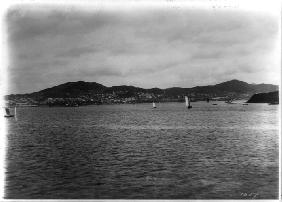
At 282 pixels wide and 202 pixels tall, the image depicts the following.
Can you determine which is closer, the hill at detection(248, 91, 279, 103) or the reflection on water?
the reflection on water

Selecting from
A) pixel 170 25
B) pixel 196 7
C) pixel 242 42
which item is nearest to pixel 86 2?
pixel 196 7

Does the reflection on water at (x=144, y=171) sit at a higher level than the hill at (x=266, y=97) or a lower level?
lower

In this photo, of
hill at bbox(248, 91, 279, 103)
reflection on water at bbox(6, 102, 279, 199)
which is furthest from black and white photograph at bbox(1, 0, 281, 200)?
hill at bbox(248, 91, 279, 103)

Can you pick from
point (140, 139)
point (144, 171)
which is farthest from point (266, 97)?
point (144, 171)

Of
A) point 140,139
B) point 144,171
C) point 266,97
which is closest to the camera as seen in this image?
point 144,171

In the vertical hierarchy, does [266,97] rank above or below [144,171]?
above

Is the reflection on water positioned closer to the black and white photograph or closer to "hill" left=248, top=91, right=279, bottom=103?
the black and white photograph

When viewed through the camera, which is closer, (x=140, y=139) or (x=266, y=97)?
(x=140, y=139)

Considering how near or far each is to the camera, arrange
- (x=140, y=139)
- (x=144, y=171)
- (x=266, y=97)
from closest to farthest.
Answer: (x=144, y=171) < (x=140, y=139) < (x=266, y=97)

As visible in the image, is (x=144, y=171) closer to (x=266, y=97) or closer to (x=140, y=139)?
(x=140, y=139)

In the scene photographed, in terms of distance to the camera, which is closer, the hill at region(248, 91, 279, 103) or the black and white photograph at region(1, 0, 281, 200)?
the black and white photograph at region(1, 0, 281, 200)

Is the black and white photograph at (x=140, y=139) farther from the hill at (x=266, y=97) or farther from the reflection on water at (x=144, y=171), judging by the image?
the hill at (x=266, y=97)

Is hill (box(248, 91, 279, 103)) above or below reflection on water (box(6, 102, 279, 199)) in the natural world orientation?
Result: above

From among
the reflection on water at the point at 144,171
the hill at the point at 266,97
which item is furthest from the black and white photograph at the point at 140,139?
the hill at the point at 266,97
